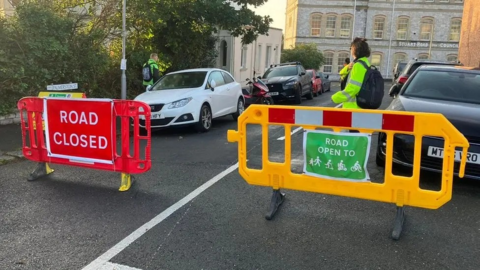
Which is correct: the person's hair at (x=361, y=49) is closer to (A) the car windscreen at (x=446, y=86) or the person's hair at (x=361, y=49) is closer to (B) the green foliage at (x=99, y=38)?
(A) the car windscreen at (x=446, y=86)

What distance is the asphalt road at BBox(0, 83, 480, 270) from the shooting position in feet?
11.2

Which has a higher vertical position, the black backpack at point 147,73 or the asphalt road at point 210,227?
the black backpack at point 147,73

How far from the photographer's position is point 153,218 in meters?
4.32

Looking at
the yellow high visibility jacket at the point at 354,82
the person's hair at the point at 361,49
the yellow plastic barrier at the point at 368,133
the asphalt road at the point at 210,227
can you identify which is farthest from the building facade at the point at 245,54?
the yellow plastic barrier at the point at 368,133

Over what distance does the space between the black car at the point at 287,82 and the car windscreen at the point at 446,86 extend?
877 cm

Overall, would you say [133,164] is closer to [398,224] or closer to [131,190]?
[131,190]

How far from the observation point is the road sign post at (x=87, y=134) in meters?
5.22

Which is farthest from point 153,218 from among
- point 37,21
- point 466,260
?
point 37,21

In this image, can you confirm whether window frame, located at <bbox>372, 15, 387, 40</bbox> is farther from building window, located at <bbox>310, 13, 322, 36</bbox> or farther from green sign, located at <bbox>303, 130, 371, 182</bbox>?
green sign, located at <bbox>303, 130, 371, 182</bbox>

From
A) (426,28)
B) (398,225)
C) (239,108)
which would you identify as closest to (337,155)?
(398,225)

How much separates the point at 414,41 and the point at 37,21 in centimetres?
5176

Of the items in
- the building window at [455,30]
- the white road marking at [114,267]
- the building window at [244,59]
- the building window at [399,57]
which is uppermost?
the building window at [455,30]

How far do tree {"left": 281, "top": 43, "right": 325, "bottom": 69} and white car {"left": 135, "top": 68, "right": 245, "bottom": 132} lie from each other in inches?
1416

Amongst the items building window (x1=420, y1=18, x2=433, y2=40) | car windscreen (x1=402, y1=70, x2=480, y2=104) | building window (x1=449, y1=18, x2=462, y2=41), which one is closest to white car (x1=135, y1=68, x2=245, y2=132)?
car windscreen (x1=402, y1=70, x2=480, y2=104)
